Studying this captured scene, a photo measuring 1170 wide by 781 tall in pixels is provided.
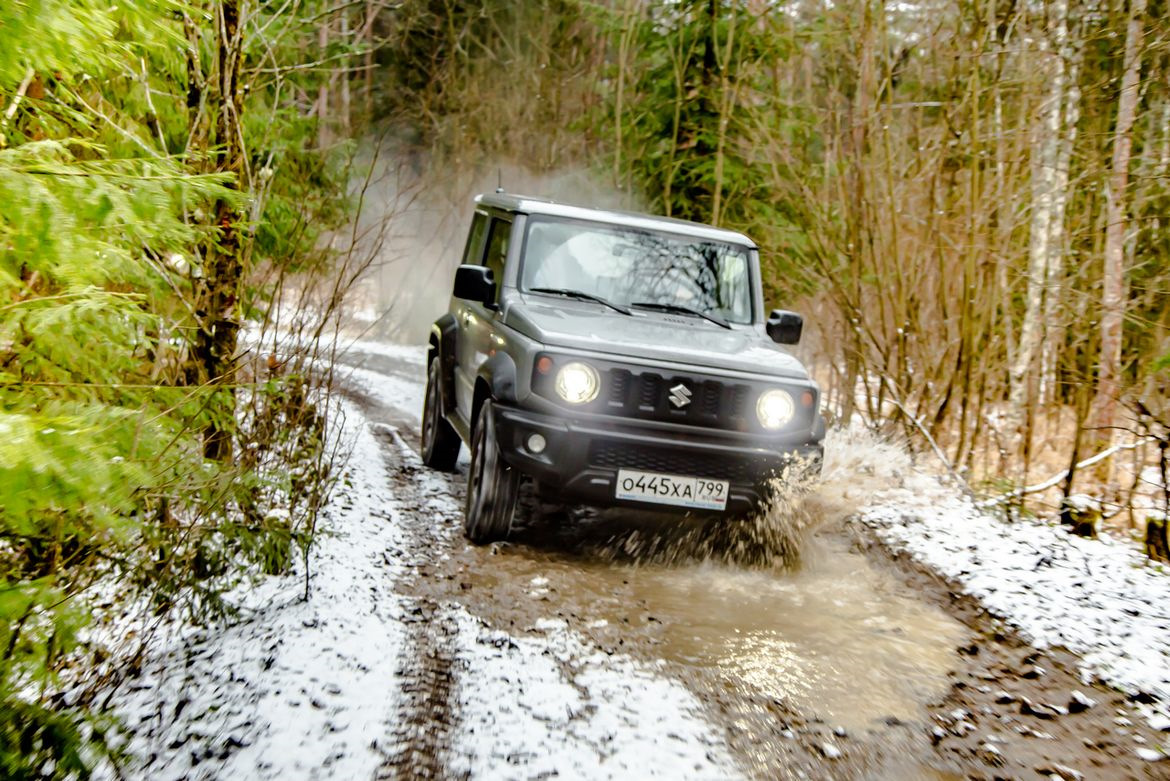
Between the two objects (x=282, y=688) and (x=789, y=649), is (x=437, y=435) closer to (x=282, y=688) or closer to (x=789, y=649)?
(x=789, y=649)

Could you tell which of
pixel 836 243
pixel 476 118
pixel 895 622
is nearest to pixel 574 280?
pixel 895 622

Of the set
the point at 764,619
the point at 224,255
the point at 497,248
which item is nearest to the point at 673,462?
the point at 764,619

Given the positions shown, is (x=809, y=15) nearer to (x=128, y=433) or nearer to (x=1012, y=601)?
(x=1012, y=601)

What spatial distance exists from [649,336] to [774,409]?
86cm

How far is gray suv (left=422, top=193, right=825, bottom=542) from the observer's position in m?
5.57

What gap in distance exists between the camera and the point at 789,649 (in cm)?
474

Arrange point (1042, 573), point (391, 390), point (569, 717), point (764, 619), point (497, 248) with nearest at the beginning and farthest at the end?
1. point (569, 717)
2. point (764, 619)
3. point (1042, 573)
4. point (497, 248)
5. point (391, 390)

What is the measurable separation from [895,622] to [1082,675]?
3.29 feet

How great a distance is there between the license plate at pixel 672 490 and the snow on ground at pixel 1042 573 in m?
1.60

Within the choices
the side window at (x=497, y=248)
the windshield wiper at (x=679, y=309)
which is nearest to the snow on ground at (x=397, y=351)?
the side window at (x=497, y=248)

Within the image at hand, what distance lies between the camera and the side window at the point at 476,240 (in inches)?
311

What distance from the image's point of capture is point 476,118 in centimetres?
2397

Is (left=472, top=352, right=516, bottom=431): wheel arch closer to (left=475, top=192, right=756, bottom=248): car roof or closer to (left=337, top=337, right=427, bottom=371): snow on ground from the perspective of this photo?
(left=475, top=192, right=756, bottom=248): car roof

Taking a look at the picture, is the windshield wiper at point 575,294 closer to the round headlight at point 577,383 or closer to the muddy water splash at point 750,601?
the round headlight at point 577,383
